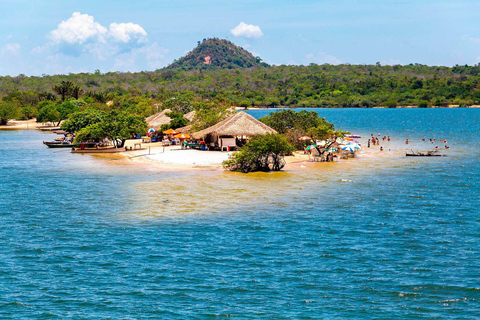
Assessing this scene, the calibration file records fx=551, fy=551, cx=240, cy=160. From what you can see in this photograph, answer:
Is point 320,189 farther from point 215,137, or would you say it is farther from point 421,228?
point 215,137

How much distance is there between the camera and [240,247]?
26.8m

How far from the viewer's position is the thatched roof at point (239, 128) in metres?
63.5

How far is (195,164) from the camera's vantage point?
55.7 metres

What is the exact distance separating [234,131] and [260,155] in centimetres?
1325

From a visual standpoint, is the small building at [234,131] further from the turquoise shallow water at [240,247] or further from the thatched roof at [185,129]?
the turquoise shallow water at [240,247]

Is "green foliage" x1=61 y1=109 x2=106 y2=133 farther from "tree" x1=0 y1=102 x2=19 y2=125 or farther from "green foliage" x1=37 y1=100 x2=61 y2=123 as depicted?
"tree" x1=0 y1=102 x2=19 y2=125

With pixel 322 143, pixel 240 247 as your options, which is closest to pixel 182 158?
pixel 322 143

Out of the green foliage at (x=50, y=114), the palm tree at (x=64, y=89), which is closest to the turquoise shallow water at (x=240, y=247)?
the green foliage at (x=50, y=114)

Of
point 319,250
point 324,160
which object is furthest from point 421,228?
point 324,160

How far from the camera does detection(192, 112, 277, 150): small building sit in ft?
209

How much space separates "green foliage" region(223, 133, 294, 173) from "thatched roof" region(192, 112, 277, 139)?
10472 mm

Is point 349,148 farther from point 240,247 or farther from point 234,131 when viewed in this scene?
point 240,247

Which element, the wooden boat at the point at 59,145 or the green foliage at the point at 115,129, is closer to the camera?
the green foliage at the point at 115,129

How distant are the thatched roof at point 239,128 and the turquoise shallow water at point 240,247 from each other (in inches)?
605
